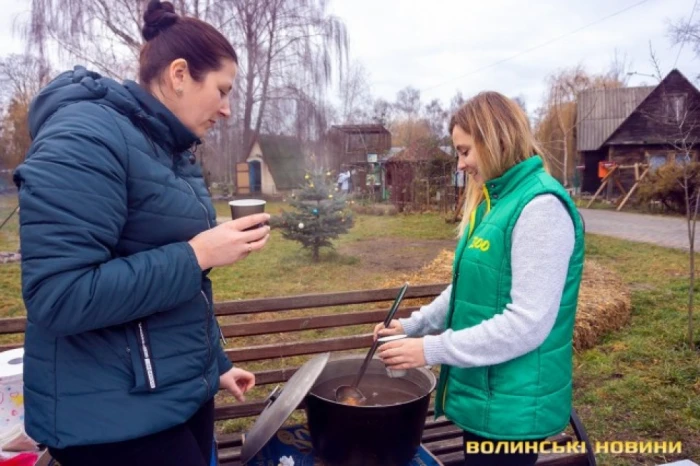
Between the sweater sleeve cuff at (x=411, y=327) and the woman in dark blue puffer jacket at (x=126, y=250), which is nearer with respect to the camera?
the woman in dark blue puffer jacket at (x=126, y=250)

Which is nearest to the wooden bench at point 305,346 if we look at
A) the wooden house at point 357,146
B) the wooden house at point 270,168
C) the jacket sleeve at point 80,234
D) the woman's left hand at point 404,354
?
the woman's left hand at point 404,354

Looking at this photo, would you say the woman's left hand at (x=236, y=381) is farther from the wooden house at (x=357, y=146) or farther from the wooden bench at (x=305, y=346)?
the wooden house at (x=357, y=146)

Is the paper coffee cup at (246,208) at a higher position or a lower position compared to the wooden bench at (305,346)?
higher

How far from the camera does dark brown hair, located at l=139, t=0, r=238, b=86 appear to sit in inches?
52.2

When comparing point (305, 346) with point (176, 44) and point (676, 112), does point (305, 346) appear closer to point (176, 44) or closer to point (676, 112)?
point (176, 44)

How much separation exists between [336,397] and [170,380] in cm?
79

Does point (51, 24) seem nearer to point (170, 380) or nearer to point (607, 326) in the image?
point (607, 326)

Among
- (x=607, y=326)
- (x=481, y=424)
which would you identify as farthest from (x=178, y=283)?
(x=607, y=326)

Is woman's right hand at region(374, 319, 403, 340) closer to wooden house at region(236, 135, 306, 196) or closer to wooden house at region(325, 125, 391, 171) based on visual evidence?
wooden house at region(325, 125, 391, 171)

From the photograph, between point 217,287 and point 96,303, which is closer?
point 96,303

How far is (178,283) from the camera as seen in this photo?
121 cm

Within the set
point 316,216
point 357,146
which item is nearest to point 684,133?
point 316,216

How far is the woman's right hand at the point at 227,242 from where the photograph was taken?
49.8 inches

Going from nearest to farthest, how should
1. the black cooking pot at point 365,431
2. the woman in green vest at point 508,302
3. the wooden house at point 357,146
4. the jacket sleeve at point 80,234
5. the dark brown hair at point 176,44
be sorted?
1. the jacket sleeve at point 80,234
2. the dark brown hair at point 176,44
3. the woman in green vest at point 508,302
4. the black cooking pot at point 365,431
5. the wooden house at point 357,146
